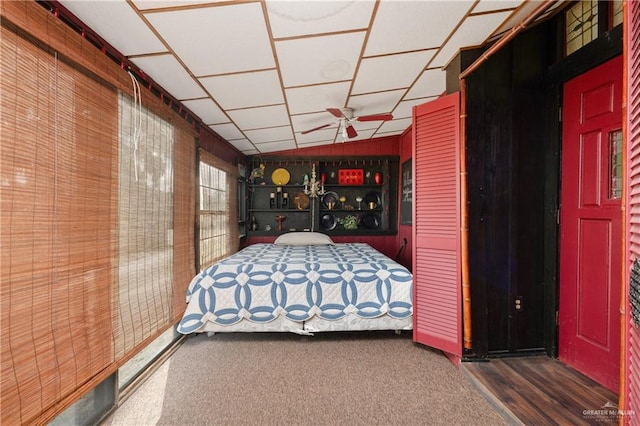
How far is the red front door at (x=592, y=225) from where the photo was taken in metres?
1.73

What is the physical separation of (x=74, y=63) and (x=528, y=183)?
10.1 ft

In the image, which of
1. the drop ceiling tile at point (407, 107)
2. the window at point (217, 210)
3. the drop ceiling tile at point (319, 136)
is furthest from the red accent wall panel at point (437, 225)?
the window at point (217, 210)

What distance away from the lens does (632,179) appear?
1.06 meters

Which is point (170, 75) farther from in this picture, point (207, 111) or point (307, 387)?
point (307, 387)

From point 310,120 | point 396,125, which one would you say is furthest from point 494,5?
point 396,125

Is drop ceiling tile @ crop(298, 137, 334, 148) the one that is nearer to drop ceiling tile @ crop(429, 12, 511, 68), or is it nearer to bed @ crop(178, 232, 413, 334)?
drop ceiling tile @ crop(429, 12, 511, 68)

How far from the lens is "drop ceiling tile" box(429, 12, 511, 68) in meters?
1.73

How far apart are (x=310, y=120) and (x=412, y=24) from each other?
171 cm

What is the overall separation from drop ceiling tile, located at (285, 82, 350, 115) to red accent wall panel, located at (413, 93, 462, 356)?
739 millimetres

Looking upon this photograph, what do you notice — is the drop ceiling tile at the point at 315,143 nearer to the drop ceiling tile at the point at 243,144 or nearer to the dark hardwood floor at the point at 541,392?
the drop ceiling tile at the point at 243,144

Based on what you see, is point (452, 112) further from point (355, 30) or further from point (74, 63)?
point (74, 63)

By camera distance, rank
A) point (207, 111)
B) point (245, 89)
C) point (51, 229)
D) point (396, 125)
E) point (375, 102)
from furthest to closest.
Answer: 1. point (396, 125)
2. point (375, 102)
3. point (207, 111)
4. point (245, 89)
5. point (51, 229)

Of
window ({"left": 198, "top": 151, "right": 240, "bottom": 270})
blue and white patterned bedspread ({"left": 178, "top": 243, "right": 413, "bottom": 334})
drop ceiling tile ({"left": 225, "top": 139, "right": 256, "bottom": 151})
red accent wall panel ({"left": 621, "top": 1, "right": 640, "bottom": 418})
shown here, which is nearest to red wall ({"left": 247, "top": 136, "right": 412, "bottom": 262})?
drop ceiling tile ({"left": 225, "top": 139, "right": 256, "bottom": 151})

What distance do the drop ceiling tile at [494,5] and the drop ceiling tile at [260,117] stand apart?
1730mm
